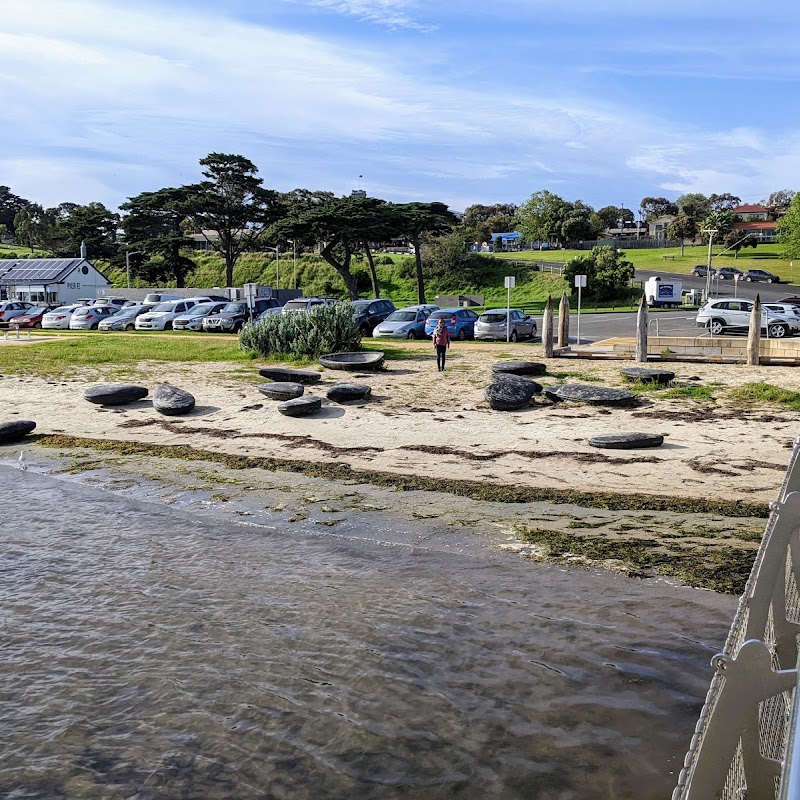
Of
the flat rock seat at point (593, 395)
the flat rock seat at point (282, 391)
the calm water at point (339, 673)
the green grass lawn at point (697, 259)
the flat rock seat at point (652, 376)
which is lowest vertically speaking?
the calm water at point (339, 673)

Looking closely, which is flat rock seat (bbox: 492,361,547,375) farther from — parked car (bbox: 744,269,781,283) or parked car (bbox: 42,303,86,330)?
parked car (bbox: 744,269,781,283)

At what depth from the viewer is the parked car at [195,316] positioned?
38344 millimetres

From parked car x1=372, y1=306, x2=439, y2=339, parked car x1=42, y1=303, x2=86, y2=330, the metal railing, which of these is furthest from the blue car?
the metal railing

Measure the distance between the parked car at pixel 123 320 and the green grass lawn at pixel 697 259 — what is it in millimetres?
48812

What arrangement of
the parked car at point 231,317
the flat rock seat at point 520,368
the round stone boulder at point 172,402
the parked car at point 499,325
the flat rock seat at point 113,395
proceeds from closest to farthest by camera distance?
1. the round stone boulder at point 172,402
2. the flat rock seat at point 113,395
3. the flat rock seat at point 520,368
4. the parked car at point 499,325
5. the parked car at point 231,317

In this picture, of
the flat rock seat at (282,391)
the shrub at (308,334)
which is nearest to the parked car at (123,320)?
the shrub at (308,334)

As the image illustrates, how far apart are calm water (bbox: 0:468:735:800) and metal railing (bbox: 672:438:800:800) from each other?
A: 1.82m

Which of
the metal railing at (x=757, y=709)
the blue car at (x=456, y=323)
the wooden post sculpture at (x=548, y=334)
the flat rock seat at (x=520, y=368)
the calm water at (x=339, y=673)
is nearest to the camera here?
the metal railing at (x=757, y=709)

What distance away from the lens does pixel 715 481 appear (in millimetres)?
10875

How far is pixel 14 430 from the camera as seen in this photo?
1524 cm

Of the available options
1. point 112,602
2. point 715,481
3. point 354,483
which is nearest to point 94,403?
point 354,483

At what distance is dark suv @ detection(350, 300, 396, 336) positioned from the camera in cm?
3512

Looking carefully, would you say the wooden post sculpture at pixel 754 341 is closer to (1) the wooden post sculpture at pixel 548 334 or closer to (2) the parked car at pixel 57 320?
(1) the wooden post sculpture at pixel 548 334

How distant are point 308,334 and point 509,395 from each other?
9381 millimetres
